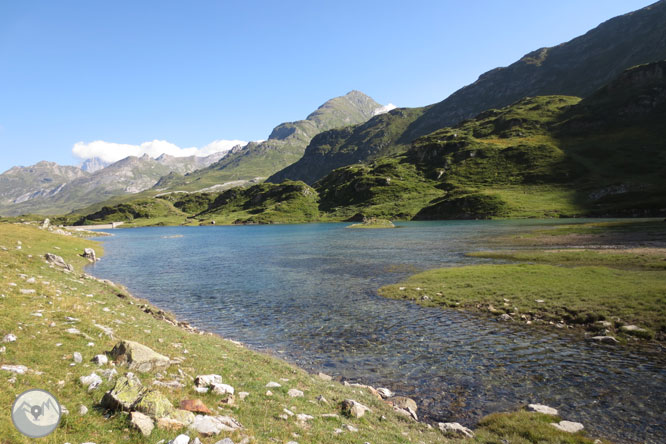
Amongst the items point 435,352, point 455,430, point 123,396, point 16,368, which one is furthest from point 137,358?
point 435,352

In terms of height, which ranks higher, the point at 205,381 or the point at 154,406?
the point at 154,406

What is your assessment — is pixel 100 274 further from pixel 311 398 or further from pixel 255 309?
pixel 311 398

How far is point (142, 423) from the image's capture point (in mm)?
8570

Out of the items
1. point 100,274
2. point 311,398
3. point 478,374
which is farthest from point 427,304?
point 100,274

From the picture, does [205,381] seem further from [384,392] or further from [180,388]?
[384,392]

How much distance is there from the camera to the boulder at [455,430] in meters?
13.3

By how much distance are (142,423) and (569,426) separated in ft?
52.3

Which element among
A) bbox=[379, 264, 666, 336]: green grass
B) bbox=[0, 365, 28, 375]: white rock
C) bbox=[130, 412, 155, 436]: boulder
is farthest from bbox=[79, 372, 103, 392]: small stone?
bbox=[379, 264, 666, 336]: green grass

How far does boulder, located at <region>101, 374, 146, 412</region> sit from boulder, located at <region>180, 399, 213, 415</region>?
132 cm

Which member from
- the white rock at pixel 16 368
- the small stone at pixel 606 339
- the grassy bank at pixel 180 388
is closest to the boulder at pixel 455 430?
the grassy bank at pixel 180 388

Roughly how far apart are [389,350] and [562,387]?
383 inches

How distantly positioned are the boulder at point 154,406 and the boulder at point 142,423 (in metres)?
0.30

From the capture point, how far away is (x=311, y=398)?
14039 millimetres

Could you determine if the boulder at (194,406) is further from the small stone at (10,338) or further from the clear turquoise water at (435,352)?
the clear turquoise water at (435,352)
